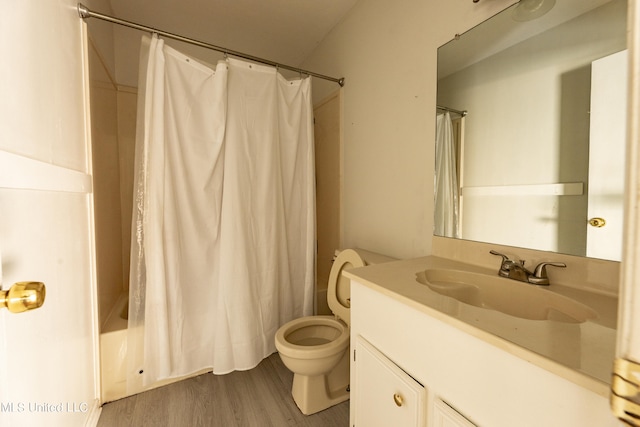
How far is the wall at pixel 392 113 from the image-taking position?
124 centimetres

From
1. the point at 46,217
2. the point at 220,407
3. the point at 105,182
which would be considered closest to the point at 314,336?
the point at 220,407

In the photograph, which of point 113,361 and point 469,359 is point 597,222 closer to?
point 469,359

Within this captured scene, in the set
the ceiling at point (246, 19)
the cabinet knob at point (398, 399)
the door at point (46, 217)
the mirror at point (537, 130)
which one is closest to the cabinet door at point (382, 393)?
the cabinet knob at point (398, 399)

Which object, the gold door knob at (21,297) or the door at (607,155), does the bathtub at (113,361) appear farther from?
the door at (607,155)

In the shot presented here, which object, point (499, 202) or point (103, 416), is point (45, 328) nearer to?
point (103, 416)

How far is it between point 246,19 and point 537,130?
2012mm

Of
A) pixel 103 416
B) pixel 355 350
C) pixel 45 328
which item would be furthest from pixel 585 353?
pixel 103 416

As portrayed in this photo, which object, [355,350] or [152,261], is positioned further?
[152,261]

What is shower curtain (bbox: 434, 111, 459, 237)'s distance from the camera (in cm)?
117

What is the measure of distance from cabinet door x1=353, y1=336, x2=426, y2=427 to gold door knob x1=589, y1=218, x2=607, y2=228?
0.71 m

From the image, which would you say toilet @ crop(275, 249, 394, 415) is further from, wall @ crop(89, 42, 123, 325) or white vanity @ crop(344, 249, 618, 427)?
wall @ crop(89, 42, 123, 325)

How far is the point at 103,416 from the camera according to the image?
132cm

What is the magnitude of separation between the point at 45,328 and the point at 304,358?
961 mm

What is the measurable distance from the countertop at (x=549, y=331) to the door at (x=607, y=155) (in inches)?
6.3
